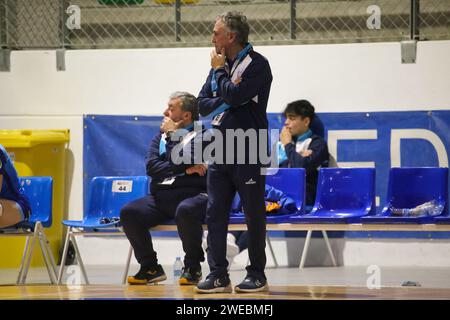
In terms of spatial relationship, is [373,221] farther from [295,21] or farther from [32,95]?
[32,95]

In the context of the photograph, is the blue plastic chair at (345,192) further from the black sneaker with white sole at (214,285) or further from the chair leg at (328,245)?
the black sneaker with white sole at (214,285)

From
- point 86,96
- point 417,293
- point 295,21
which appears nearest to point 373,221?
point 417,293

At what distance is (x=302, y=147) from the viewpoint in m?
9.26

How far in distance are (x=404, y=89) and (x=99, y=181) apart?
10.4 feet

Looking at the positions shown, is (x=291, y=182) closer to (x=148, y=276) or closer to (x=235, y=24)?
(x=148, y=276)

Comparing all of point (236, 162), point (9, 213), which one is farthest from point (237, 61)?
point (9, 213)

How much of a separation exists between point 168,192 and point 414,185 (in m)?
2.14

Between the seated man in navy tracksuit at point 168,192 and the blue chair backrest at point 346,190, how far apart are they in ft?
4.55

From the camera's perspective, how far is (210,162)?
5934 millimetres

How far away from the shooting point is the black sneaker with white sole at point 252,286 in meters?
5.76

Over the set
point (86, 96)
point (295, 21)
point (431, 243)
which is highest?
point (295, 21)
